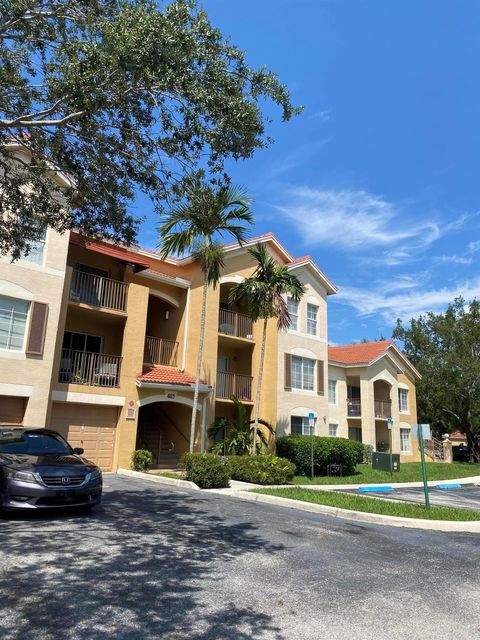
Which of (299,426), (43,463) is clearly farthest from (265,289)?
(43,463)

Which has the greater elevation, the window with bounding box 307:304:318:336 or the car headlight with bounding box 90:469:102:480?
the window with bounding box 307:304:318:336

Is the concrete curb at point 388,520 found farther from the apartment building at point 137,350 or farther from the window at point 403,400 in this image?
the window at point 403,400

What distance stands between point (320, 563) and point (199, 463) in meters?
8.33

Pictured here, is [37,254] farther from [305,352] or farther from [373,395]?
[373,395]

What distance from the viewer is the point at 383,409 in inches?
1355

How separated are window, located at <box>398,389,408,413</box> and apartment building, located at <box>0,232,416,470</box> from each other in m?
11.4

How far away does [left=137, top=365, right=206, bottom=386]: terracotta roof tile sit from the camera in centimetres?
1898

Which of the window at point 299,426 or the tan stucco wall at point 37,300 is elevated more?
the tan stucco wall at point 37,300

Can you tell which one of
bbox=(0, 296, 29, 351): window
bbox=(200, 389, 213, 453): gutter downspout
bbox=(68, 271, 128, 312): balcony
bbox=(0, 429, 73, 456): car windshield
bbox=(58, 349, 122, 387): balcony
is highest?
bbox=(68, 271, 128, 312): balcony

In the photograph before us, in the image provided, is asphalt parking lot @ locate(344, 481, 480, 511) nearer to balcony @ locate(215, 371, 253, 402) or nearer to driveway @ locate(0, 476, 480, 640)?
driveway @ locate(0, 476, 480, 640)

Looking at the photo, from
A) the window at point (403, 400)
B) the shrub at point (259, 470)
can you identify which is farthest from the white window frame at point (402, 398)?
the shrub at point (259, 470)

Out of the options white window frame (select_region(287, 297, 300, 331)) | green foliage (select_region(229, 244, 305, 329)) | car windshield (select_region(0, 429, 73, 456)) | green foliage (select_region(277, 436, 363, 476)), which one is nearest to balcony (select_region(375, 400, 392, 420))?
white window frame (select_region(287, 297, 300, 331))

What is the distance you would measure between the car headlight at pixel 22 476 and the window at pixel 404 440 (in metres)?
31.9

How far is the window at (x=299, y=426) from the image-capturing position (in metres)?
25.3
